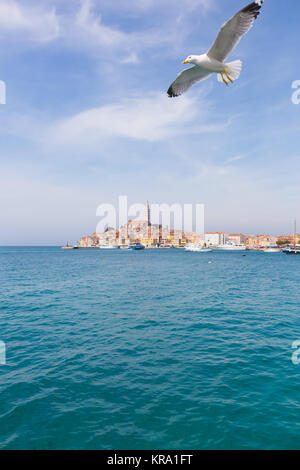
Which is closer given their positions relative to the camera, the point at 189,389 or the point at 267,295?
the point at 189,389

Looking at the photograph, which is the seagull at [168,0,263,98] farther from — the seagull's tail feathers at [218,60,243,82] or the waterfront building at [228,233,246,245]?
the waterfront building at [228,233,246,245]

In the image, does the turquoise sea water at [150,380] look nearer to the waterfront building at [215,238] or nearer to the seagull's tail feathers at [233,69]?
the seagull's tail feathers at [233,69]

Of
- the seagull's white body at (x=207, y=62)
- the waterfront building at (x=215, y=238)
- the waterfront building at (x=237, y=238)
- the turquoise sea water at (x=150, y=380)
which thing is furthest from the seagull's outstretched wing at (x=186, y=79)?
the waterfront building at (x=237, y=238)

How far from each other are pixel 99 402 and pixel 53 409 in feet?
3.38

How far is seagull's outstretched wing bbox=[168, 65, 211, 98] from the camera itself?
5.76m

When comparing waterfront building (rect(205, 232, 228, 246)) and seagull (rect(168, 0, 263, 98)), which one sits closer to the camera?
seagull (rect(168, 0, 263, 98))

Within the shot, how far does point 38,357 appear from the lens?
9195 mm

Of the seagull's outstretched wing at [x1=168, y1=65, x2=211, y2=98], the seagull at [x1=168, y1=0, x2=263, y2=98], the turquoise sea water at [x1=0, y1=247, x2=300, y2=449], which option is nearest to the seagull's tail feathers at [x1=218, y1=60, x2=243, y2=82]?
the seagull at [x1=168, y1=0, x2=263, y2=98]

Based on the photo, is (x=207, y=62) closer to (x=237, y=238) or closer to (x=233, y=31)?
(x=233, y=31)

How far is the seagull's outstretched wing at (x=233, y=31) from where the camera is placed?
156 inches

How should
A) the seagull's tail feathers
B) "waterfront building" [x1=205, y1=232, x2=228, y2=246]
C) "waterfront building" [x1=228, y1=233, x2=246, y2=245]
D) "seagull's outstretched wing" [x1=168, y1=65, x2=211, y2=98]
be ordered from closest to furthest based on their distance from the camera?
the seagull's tail feathers, "seagull's outstretched wing" [x1=168, y1=65, x2=211, y2=98], "waterfront building" [x1=205, y1=232, x2=228, y2=246], "waterfront building" [x1=228, y1=233, x2=246, y2=245]

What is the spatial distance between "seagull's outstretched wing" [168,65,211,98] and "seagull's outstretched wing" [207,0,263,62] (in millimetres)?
950
